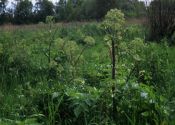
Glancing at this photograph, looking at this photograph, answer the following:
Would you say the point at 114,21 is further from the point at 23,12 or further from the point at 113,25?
the point at 23,12

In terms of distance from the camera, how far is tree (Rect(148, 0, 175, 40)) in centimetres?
955

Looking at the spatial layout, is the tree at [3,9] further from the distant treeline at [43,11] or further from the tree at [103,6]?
the tree at [103,6]

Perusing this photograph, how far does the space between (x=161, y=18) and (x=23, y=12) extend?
162 ft

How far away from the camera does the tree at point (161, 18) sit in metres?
9.55

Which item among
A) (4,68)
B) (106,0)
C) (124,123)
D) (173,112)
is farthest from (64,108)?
(106,0)

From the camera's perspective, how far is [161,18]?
9641 mm

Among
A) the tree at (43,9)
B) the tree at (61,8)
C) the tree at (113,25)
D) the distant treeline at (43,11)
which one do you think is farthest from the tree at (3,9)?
the tree at (113,25)

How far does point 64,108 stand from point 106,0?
45195 mm

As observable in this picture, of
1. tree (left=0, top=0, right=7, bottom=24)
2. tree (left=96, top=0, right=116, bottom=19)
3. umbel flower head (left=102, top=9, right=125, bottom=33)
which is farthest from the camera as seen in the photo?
tree (left=0, top=0, right=7, bottom=24)

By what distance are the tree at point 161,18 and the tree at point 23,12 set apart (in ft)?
151

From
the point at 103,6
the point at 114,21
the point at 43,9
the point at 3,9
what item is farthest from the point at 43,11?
the point at 114,21

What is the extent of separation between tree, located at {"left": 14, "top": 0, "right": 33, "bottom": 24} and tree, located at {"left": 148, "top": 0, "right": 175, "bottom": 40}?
151ft

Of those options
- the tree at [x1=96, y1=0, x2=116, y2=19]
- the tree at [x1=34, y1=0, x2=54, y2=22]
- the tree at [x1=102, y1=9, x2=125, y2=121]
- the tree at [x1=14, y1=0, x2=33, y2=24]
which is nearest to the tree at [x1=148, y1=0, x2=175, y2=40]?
the tree at [x1=102, y1=9, x2=125, y2=121]

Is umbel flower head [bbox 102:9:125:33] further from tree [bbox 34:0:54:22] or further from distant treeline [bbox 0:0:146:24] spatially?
tree [bbox 34:0:54:22]
